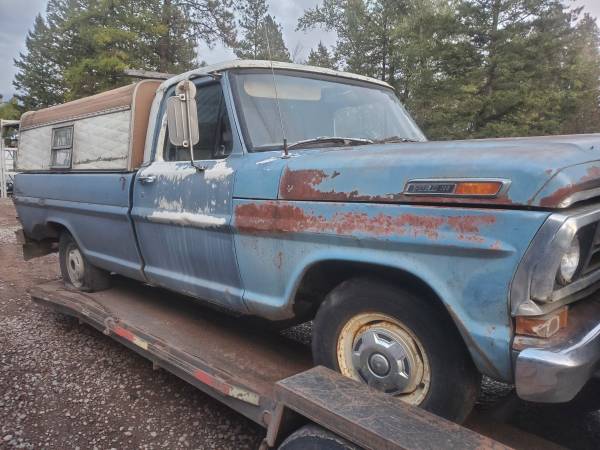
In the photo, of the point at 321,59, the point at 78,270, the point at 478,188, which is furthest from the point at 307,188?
the point at 321,59

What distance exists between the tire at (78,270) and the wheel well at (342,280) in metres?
2.62

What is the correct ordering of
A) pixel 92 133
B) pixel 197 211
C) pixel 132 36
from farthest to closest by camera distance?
1. pixel 132 36
2. pixel 92 133
3. pixel 197 211

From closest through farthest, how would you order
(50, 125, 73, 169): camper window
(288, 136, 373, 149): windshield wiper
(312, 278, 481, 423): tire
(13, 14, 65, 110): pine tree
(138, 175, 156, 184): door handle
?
(312, 278, 481, 423): tire, (288, 136, 373, 149): windshield wiper, (138, 175, 156, 184): door handle, (50, 125, 73, 169): camper window, (13, 14, 65, 110): pine tree

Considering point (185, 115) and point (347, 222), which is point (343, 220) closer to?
point (347, 222)

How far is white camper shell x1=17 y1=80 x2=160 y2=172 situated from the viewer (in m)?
3.78

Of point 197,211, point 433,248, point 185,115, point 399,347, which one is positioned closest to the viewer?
point 433,248

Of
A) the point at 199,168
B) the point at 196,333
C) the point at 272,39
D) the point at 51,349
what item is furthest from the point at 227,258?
the point at 51,349

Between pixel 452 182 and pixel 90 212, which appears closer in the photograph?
pixel 452 182

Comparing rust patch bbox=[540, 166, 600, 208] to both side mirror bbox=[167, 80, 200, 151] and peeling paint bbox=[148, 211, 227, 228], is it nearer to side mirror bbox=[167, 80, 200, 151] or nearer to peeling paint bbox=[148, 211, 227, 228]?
peeling paint bbox=[148, 211, 227, 228]

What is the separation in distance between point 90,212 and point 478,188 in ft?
11.4

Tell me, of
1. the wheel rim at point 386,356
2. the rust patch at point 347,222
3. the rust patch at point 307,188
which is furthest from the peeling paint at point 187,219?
the wheel rim at point 386,356

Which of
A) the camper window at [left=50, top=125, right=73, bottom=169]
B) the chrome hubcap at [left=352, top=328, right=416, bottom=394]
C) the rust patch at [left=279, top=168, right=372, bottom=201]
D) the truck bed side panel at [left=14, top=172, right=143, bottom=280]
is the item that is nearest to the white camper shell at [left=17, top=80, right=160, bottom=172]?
the camper window at [left=50, top=125, right=73, bottom=169]

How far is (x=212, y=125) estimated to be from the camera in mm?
3078

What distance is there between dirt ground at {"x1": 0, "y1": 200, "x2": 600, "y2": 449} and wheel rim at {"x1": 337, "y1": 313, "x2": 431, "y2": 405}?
1.55 feet
